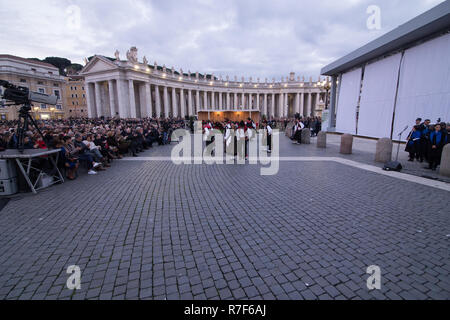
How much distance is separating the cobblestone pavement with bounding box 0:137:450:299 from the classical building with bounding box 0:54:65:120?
7033 centimetres

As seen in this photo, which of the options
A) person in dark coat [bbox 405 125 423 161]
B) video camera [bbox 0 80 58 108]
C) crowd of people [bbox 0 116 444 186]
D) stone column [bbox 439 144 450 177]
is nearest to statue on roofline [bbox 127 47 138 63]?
crowd of people [bbox 0 116 444 186]

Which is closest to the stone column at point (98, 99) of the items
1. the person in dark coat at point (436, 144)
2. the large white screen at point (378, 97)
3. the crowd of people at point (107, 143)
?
the crowd of people at point (107, 143)

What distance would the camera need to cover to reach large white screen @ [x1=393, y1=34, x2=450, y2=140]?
43.3ft

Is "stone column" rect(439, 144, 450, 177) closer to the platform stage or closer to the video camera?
the video camera

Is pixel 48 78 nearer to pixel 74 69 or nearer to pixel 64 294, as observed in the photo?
pixel 74 69

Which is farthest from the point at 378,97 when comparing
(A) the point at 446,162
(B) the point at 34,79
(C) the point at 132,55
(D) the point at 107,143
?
(B) the point at 34,79

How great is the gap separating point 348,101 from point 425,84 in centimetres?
953

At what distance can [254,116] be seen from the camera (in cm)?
3919

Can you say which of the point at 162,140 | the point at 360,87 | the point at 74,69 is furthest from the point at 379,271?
the point at 74,69

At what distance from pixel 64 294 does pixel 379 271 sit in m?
4.14

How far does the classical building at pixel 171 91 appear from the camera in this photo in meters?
49.4

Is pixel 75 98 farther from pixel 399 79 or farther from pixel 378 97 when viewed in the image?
pixel 399 79

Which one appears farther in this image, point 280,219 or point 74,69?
point 74,69

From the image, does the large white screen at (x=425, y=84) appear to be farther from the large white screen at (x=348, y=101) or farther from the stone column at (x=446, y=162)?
the stone column at (x=446, y=162)
